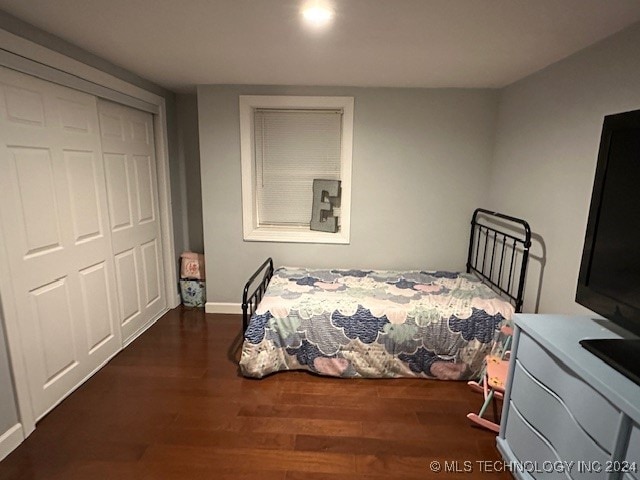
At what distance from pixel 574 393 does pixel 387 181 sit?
2300 millimetres

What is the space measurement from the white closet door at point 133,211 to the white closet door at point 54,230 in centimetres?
14

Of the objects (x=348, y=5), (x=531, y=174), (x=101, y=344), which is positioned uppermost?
(x=348, y=5)

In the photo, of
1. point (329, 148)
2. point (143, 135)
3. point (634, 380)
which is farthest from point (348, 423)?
point (143, 135)

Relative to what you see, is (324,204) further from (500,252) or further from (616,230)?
(616,230)

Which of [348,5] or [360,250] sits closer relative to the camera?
[348,5]

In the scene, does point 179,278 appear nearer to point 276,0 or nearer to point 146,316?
point 146,316

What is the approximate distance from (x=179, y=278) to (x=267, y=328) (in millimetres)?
1692

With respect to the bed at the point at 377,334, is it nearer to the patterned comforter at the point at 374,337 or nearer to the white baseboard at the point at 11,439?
the patterned comforter at the point at 374,337

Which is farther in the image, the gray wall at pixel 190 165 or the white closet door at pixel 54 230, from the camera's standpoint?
the gray wall at pixel 190 165

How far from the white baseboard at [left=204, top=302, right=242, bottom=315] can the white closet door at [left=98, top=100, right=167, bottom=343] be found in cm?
47

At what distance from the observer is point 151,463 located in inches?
69.2

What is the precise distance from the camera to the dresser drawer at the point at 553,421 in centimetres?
123

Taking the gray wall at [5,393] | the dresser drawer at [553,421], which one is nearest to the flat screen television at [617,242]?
the dresser drawer at [553,421]

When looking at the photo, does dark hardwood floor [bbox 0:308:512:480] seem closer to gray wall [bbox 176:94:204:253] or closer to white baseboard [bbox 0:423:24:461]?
white baseboard [bbox 0:423:24:461]
